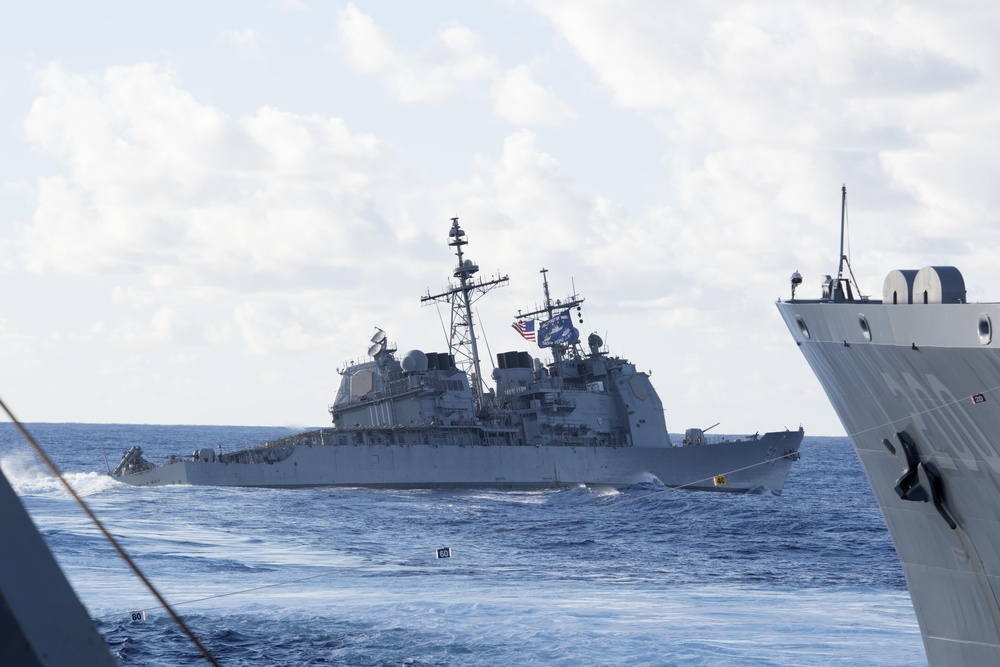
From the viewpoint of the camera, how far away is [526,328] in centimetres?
4631

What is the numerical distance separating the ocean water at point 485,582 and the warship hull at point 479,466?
500cm

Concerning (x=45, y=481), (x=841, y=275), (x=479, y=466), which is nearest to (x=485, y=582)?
(x=841, y=275)

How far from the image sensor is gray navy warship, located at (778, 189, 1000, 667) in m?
6.52

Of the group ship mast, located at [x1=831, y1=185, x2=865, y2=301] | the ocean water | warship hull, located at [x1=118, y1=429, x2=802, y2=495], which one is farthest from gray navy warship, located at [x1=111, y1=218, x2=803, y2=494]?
ship mast, located at [x1=831, y1=185, x2=865, y2=301]

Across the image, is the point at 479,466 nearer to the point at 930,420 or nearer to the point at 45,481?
the point at 45,481

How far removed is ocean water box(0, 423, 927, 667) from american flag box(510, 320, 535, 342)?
500 inches

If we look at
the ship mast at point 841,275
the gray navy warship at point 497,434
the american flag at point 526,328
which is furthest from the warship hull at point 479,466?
the ship mast at point 841,275

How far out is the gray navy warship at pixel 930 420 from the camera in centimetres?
652

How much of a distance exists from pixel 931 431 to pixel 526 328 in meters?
39.1

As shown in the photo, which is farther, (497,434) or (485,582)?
(497,434)

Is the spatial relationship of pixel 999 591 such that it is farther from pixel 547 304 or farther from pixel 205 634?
pixel 547 304

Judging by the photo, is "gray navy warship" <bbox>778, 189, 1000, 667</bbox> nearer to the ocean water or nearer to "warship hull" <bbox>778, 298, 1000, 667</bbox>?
"warship hull" <bbox>778, 298, 1000, 667</bbox>

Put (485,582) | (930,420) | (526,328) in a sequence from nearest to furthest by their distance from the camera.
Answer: (930,420) < (485,582) < (526,328)

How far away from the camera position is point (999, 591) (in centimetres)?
725
